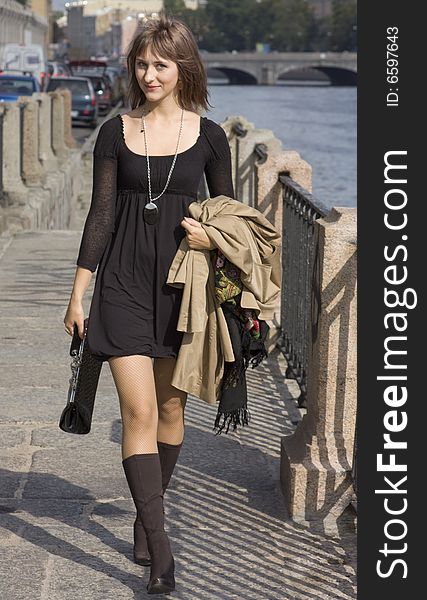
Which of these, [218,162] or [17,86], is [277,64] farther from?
[218,162]

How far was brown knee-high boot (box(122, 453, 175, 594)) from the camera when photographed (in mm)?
4180

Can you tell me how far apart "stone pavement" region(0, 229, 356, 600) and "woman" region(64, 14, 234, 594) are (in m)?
0.29

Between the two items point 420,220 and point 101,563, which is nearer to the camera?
point 420,220

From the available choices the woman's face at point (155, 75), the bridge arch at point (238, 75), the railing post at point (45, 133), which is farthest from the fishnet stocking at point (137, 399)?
the bridge arch at point (238, 75)

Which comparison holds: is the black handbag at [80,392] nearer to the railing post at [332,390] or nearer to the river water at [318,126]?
the railing post at [332,390]

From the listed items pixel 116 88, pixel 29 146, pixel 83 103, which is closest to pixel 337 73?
pixel 116 88

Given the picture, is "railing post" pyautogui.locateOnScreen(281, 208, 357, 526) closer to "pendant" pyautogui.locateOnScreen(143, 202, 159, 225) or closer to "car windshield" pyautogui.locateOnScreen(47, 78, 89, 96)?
"pendant" pyautogui.locateOnScreen(143, 202, 159, 225)

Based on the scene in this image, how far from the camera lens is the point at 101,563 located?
4.48 metres

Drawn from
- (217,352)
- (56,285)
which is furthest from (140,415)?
(56,285)

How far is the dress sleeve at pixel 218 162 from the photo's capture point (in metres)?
4.28

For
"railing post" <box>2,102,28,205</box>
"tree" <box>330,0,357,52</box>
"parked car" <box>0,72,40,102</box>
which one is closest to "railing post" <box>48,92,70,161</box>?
"railing post" <box>2,102,28,205</box>

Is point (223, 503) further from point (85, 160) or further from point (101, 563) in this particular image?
point (85, 160)

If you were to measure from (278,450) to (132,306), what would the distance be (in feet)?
6.41

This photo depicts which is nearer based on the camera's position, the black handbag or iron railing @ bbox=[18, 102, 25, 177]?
the black handbag
